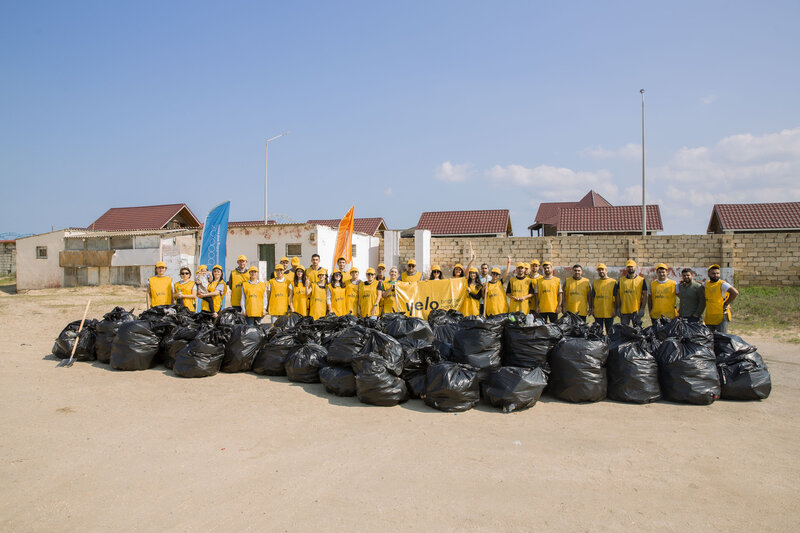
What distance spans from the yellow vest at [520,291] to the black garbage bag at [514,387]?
2.38 meters

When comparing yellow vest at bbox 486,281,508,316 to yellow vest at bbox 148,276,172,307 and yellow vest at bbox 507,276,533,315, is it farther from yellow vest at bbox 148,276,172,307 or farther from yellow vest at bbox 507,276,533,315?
yellow vest at bbox 148,276,172,307

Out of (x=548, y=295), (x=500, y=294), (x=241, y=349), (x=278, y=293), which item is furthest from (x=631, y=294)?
(x=241, y=349)

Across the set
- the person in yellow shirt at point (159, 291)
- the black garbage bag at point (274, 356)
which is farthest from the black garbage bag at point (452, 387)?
the person in yellow shirt at point (159, 291)

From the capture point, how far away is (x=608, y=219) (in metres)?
25.0

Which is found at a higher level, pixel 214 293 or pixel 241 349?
pixel 214 293

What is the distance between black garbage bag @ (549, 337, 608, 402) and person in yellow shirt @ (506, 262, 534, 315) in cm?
217

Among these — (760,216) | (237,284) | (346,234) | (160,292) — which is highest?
(760,216)

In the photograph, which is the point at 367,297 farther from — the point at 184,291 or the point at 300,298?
the point at 184,291

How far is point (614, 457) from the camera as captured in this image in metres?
3.59

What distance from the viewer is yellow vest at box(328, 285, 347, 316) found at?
7695 mm

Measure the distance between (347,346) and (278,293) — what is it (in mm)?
2562

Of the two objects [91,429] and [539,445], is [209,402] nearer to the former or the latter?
[91,429]

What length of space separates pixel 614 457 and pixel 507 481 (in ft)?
2.97

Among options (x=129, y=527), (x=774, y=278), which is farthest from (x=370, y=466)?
(x=774, y=278)
